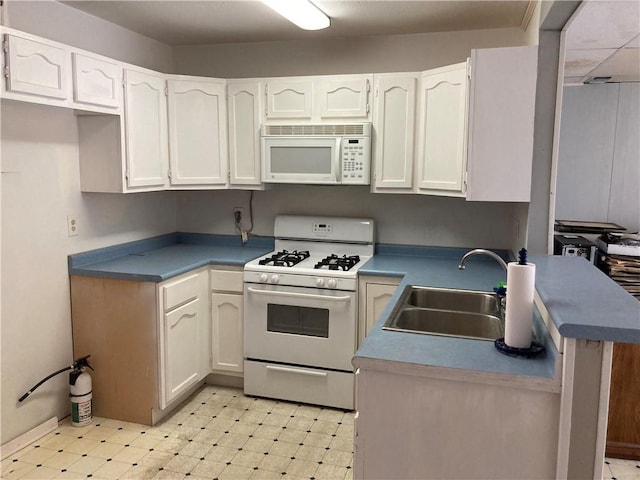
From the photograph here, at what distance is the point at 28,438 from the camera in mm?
2746

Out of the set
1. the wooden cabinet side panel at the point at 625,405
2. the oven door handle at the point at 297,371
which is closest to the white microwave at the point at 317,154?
the oven door handle at the point at 297,371

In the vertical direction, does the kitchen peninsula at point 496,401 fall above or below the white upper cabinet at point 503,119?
below

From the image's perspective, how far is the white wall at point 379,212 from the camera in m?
3.47

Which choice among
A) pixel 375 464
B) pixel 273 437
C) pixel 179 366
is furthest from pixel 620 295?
pixel 179 366

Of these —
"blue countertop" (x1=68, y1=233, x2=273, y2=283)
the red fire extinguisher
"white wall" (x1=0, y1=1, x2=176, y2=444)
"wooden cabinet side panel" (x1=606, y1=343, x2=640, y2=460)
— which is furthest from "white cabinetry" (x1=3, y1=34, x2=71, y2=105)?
"wooden cabinet side panel" (x1=606, y1=343, x2=640, y2=460)

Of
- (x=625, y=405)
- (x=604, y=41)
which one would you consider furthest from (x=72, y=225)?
(x=604, y=41)

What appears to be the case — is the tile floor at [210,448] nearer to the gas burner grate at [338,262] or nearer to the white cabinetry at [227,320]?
the white cabinetry at [227,320]

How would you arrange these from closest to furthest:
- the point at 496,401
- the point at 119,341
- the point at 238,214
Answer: the point at 496,401 < the point at 119,341 < the point at 238,214

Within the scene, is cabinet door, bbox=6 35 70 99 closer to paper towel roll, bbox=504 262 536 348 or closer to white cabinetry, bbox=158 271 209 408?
white cabinetry, bbox=158 271 209 408

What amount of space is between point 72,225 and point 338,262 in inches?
63.9

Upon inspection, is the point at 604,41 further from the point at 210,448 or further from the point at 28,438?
the point at 28,438

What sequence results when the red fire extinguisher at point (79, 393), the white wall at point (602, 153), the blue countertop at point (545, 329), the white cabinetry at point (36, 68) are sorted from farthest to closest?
the white wall at point (602, 153), the red fire extinguisher at point (79, 393), the white cabinetry at point (36, 68), the blue countertop at point (545, 329)

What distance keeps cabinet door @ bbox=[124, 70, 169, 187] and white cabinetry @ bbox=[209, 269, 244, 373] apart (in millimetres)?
753

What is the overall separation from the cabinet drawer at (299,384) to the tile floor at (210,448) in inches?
2.9
